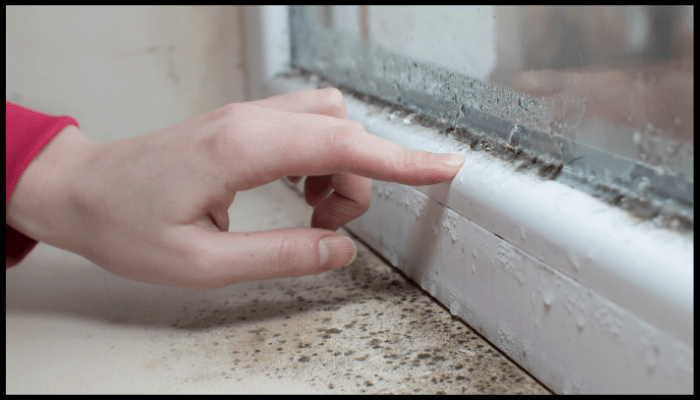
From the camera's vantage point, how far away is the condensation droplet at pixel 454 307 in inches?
18.4

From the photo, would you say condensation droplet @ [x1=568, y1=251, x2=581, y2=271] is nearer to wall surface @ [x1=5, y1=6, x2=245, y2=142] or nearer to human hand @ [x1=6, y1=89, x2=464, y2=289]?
human hand @ [x1=6, y1=89, x2=464, y2=289]

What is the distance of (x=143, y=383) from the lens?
1.32 feet

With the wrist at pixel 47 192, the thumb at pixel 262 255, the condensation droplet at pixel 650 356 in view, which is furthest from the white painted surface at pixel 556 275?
the wrist at pixel 47 192

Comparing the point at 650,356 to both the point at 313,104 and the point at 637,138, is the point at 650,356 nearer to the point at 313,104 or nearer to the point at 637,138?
the point at 637,138

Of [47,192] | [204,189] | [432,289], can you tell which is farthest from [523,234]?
[47,192]

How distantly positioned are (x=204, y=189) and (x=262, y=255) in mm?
74

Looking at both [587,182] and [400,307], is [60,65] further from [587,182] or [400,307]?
[587,182]

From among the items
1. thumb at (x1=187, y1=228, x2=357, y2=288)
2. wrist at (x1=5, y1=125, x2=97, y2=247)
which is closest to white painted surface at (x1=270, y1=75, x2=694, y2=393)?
thumb at (x1=187, y1=228, x2=357, y2=288)

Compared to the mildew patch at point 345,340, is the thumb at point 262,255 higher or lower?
higher

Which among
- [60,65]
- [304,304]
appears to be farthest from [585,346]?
[60,65]

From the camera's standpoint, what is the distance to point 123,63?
2.95ft

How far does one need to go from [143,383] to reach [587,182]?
35cm

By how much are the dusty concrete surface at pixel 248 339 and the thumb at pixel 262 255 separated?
Answer: 5 centimetres

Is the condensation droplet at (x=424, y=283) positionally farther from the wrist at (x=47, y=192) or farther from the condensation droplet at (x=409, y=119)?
the wrist at (x=47, y=192)
